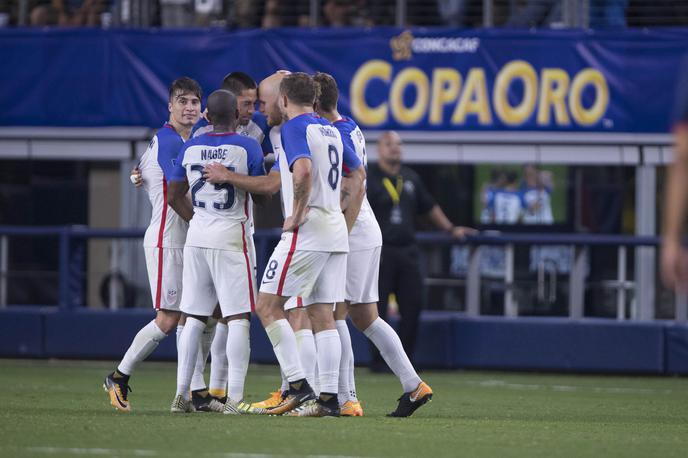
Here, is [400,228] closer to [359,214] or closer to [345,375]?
[359,214]

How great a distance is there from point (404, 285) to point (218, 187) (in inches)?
226

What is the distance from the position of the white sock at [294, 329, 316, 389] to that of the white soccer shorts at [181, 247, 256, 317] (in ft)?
1.21

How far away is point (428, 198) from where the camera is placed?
14766mm

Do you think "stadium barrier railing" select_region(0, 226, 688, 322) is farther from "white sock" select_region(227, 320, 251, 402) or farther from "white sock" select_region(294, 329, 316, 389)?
"white sock" select_region(227, 320, 251, 402)

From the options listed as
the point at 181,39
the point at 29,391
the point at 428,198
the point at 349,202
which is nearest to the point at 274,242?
the point at 428,198

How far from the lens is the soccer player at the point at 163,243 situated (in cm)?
959

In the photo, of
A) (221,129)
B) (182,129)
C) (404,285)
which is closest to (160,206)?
(182,129)

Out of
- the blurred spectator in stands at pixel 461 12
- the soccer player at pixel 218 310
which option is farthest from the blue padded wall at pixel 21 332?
the soccer player at pixel 218 310

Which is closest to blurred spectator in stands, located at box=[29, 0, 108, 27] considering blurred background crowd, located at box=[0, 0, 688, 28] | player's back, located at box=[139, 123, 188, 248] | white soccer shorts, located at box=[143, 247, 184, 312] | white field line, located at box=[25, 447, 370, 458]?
blurred background crowd, located at box=[0, 0, 688, 28]

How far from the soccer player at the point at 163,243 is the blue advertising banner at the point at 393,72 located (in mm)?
7773

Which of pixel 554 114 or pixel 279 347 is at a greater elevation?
pixel 554 114

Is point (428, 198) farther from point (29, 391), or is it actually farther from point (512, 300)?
point (29, 391)

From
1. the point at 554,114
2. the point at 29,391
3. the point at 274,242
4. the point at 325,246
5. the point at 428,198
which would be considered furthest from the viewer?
the point at 554,114

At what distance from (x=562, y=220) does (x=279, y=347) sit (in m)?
9.87
